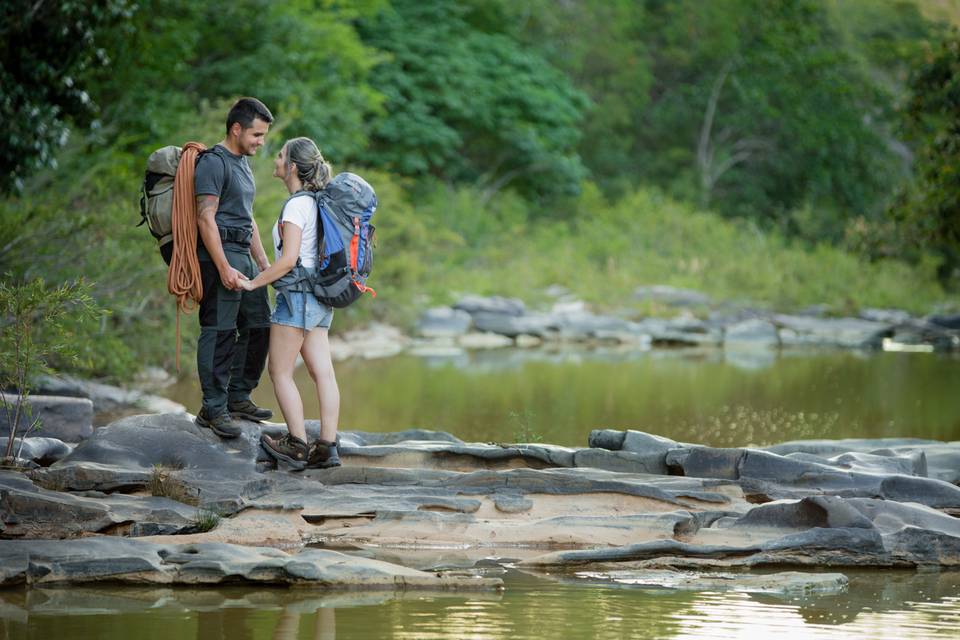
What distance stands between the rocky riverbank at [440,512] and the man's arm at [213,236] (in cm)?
96

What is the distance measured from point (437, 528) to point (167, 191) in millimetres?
2437

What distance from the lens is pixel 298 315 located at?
768 cm

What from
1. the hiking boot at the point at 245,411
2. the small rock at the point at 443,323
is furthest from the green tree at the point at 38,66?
the small rock at the point at 443,323

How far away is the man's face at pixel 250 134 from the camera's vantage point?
7617 millimetres

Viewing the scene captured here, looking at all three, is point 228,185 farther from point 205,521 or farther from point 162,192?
point 205,521

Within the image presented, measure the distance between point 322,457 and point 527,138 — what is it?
96.1 ft

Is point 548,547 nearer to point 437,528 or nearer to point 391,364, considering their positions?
point 437,528

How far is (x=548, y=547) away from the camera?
22.2ft

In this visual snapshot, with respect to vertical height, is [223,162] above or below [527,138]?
below

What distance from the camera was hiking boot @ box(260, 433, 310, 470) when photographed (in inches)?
307

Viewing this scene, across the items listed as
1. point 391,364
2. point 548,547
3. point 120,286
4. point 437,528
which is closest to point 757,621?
point 548,547

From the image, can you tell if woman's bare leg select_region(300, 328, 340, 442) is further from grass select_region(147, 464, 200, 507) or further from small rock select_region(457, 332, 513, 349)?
small rock select_region(457, 332, 513, 349)

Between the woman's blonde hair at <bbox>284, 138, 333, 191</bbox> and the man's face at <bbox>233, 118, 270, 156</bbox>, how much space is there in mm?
175

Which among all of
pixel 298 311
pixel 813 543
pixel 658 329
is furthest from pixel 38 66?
pixel 658 329
